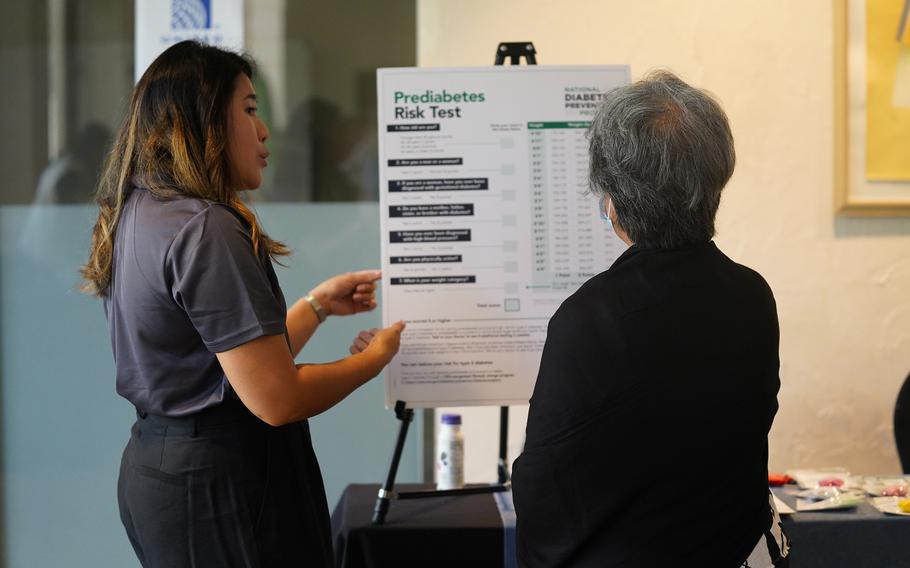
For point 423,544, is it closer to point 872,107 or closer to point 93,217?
point 93,217

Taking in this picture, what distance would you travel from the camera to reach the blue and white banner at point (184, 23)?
285 cm

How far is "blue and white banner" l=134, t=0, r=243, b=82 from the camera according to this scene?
2854 millimetres

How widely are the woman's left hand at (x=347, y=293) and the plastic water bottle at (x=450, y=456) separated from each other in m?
0.34

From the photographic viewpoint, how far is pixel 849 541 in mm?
1903

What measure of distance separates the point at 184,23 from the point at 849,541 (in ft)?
7.85

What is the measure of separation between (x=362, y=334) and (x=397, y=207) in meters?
0.33

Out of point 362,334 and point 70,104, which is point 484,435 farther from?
point 70,104

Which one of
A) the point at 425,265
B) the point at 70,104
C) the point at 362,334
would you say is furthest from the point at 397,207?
the point at 70,104

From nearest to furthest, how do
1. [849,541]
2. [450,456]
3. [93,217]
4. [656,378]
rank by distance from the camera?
[656,378] < [849,541] < [450,456] < [93,217]

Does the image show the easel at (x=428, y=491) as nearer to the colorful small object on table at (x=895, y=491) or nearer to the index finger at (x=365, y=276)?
the index finger at (x=365, y=276)

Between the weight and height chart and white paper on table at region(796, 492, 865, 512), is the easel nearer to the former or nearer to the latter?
the weight and height chart

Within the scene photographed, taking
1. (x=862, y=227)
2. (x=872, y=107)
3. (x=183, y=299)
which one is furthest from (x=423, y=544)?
(x=872, y=107)

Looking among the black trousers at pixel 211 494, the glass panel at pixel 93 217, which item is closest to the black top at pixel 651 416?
the black trousers at pixel 211 494

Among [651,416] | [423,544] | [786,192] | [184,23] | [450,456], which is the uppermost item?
[184,23]
